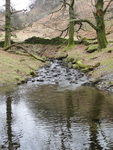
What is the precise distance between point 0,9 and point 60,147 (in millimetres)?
22762

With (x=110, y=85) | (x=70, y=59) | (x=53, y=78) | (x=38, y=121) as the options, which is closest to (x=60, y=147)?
(x=38, y=121)

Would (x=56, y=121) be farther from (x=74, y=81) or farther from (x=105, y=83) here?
(x=74, y=81)

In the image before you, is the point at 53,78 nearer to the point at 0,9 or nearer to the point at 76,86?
the point at 76,86

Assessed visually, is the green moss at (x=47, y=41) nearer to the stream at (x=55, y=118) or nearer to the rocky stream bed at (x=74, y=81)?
the rocky stream bed at (x=74, y=81)

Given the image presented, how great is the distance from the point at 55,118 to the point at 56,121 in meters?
0.28

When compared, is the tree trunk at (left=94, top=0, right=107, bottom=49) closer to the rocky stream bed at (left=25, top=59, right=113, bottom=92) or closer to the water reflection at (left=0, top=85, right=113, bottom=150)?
the rocky stream bed at (left=25, top=59, right=113, bottom=92)

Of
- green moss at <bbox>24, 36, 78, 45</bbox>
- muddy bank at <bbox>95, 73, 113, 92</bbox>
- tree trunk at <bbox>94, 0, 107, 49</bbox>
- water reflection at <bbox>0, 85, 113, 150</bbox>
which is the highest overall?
green moss at <bbox>24, 36, 78, 45</bbox>

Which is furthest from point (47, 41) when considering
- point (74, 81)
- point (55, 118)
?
point (55, 118)

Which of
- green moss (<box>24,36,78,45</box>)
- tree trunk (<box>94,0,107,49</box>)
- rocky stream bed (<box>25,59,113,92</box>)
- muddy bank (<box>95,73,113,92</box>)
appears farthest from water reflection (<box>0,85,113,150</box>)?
green moss (<box>24,36,78,45</box>)

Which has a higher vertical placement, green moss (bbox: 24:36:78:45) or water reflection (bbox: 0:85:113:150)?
green moss (bbox: 24:36:78:45)

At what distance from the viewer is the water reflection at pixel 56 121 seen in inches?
188

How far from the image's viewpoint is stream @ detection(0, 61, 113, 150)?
4781mm

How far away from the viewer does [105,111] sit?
703 cm

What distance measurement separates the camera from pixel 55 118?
21.4 feet
